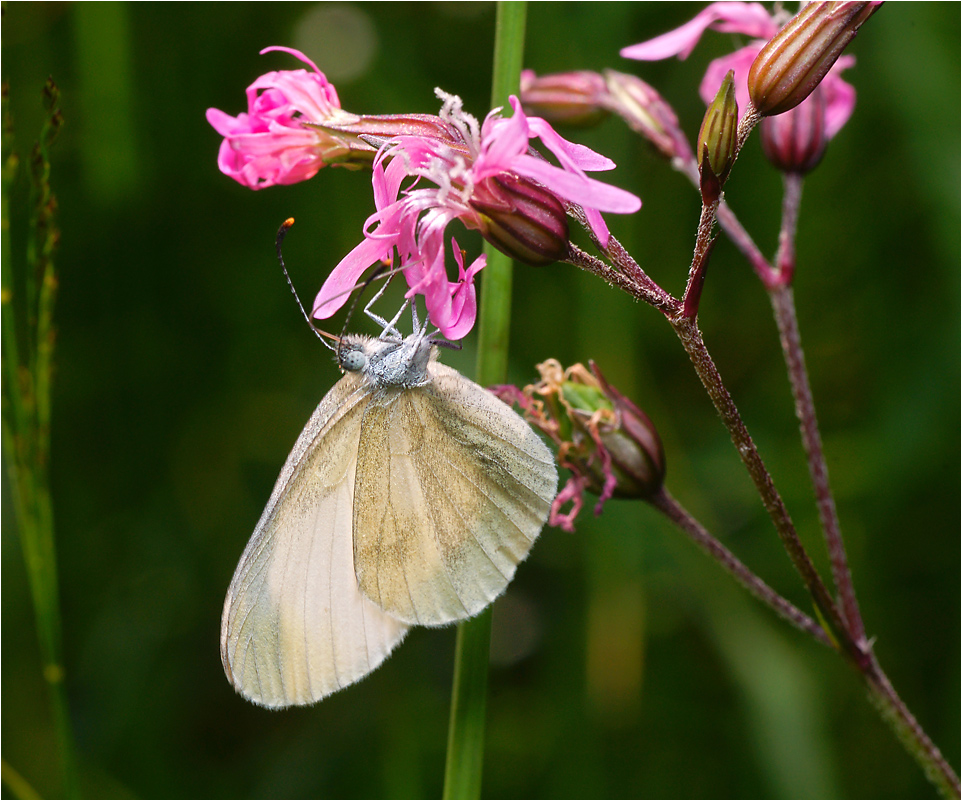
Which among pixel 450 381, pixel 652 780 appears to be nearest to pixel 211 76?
pixel 450 381

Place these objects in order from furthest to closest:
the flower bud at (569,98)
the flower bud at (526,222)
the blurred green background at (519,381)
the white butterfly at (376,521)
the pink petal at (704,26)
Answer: the blurred green background at (519,381), the flower bud at (569,98), the pink petal at (704,26), the white butterfly at (376,521), the flower bud at (526,222)

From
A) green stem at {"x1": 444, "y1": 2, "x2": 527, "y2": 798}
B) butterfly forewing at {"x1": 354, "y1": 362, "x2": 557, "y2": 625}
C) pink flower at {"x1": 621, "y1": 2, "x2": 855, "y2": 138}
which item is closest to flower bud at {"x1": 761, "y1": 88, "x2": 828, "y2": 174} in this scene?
pink flower at {"x1": 621, "y1": 2, "x2": 855, "y2": 138}

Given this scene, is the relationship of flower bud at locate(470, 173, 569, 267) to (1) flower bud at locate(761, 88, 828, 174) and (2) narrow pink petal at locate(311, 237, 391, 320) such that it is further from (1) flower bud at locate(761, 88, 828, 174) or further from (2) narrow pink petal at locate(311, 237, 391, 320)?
(1) flower bud at locate(761, 88, 828, 174)

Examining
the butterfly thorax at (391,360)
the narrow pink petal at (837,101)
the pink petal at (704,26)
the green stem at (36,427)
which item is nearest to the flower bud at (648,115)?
the pink petal at (704,26)

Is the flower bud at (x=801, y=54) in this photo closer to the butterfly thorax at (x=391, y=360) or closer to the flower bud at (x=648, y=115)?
the flower bud at (x=648, y=115)

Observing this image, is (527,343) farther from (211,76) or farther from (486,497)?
(211,76)
